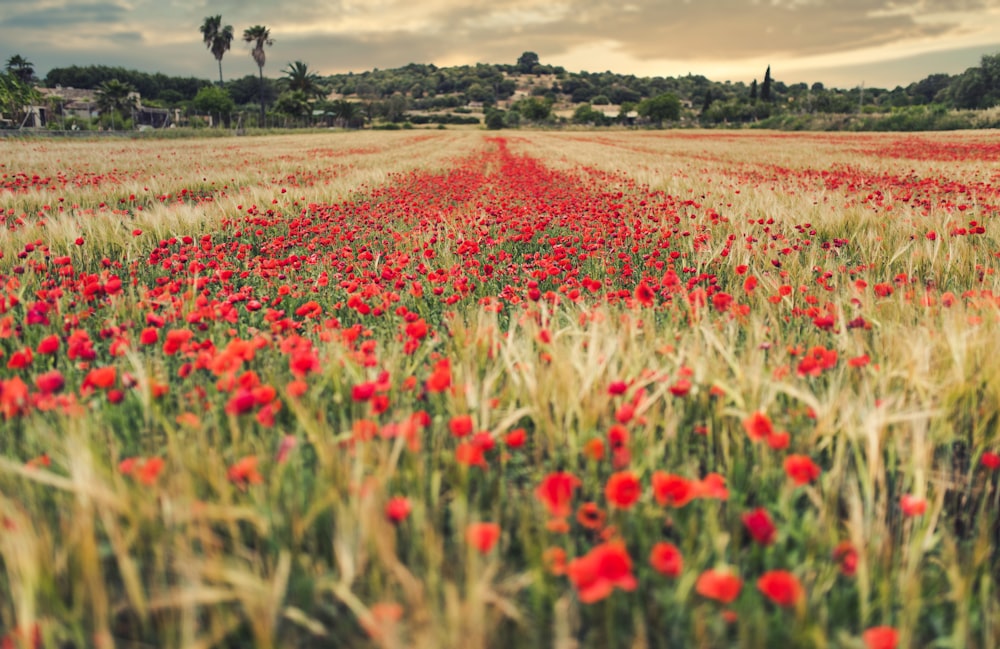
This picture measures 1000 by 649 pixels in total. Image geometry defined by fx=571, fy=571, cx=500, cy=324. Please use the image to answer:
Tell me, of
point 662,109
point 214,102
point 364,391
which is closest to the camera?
point 364,391

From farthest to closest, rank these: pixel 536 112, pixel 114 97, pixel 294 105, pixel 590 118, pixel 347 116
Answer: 1. pixel 590 118
2. pixel 536 112
3. pixel 347 116
4. pixel 294 105
5. pixel 114 97

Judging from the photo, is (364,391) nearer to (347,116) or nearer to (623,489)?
(623,489)

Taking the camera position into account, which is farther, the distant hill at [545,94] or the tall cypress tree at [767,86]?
the tall cypress tree at [767,86]

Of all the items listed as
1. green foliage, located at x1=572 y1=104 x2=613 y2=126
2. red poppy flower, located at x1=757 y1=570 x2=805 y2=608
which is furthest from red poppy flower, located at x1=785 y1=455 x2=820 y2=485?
green foliage, located at x1=572 y1=104 x2=613 y2=126

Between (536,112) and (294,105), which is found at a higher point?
(536,112)

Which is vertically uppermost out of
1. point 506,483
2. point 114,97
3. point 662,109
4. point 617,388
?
point 662,109

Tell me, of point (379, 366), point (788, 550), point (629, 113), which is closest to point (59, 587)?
point (379, 366)

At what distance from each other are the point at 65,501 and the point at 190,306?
1.58 meters

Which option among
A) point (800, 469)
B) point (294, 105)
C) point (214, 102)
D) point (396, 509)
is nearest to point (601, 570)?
point (396, 509)

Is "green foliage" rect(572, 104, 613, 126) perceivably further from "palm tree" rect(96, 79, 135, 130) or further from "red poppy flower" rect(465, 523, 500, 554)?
"red poppy flower" rect(465, 523, 500, 554)

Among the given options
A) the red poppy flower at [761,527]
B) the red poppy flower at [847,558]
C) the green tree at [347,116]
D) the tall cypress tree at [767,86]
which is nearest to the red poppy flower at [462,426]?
the red poppy flower at [761,527]

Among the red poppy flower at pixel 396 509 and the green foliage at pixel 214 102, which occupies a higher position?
the green foliage at pixel 214 102

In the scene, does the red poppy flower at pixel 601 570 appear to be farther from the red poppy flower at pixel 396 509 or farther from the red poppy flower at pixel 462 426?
the red poppy flower at pixel 462 426

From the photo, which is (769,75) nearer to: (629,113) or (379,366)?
(629,113)
